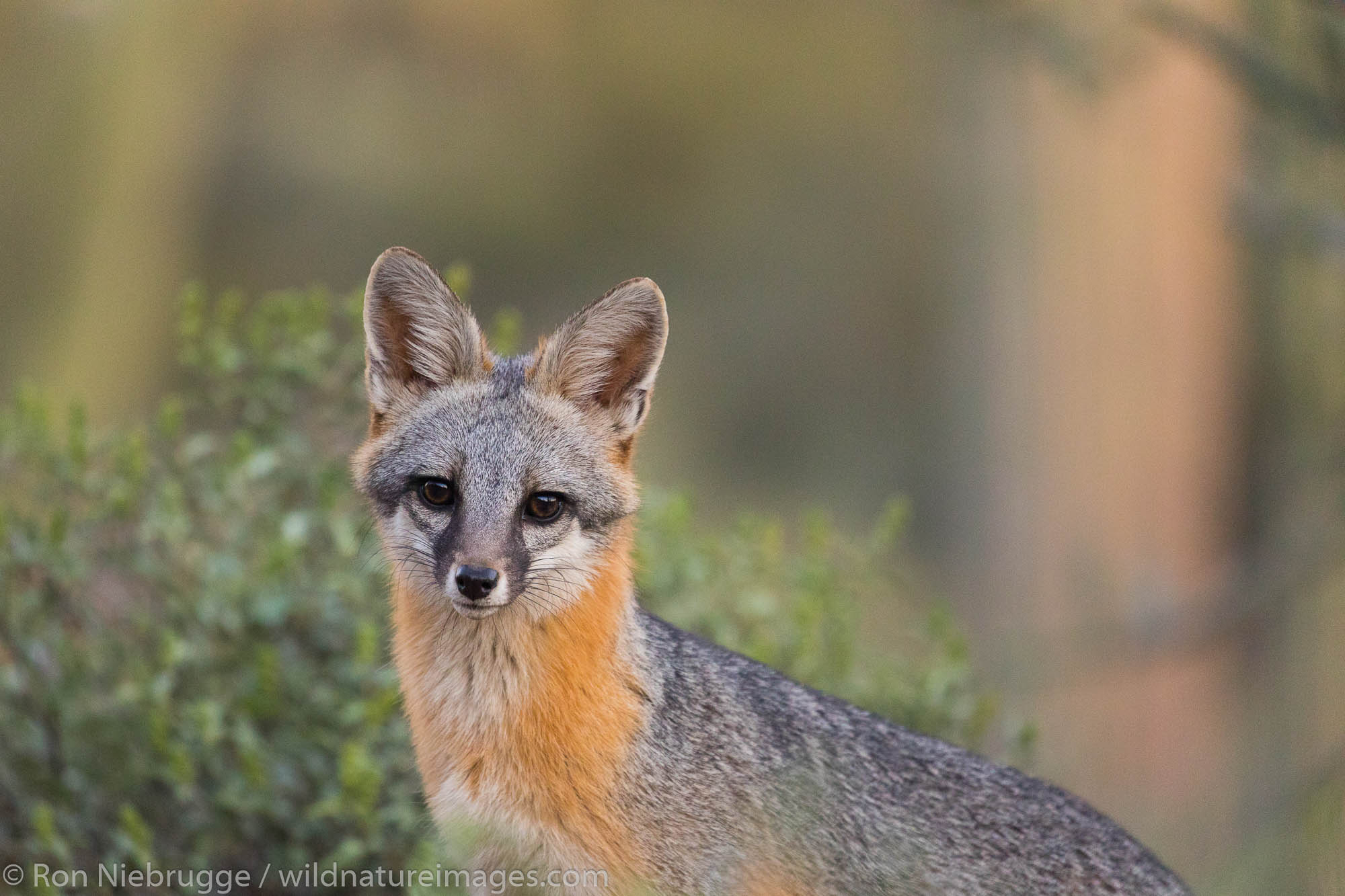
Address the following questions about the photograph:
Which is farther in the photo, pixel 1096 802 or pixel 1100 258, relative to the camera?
pixel 1100 258

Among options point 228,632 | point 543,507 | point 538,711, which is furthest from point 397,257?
point 228,632

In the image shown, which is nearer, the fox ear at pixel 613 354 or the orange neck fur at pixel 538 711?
the orange neck fur at pixel 538 711

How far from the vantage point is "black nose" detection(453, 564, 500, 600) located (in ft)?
11.7

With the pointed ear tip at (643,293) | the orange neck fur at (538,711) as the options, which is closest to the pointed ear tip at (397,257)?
the pointed ear tip at (643,293)

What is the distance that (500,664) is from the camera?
3846mm

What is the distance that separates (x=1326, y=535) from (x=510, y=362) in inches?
93.8

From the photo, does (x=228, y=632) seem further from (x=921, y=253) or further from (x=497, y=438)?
(x=921, y=253)

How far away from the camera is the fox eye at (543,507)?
388cm

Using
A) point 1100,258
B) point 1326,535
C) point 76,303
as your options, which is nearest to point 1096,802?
point 1326,535

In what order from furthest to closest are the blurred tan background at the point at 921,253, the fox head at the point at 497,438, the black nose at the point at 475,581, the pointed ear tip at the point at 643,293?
the blurred tan background at the point at 921,253 → the pointed ear tip at the point at 643,293 → the fox head at the point at 497,438 → the black nose at the point at 475,581

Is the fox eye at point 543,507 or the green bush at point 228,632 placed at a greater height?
the fox eye at point 543,507

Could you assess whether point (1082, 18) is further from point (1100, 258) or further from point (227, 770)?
point (227, 770)

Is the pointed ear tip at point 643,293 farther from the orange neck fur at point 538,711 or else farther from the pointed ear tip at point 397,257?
the orange neck fur at point 538,711

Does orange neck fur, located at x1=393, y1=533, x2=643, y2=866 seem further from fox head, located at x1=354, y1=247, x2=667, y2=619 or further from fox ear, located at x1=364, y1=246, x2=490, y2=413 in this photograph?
fox ear, located at x1=364, y1=246, x2=490, y2=413
